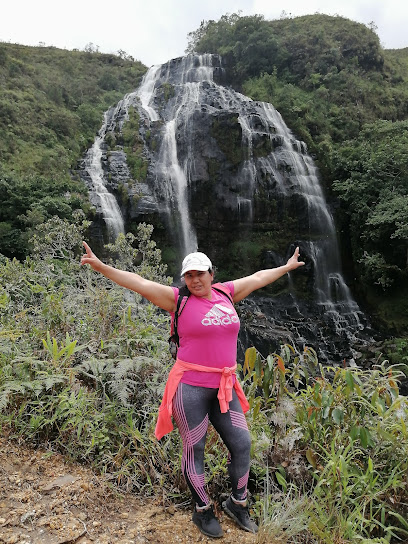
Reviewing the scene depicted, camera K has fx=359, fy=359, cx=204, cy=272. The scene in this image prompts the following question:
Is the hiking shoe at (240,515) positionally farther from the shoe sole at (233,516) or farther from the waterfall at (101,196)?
the waterfall at (101,196)

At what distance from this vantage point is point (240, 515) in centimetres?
193

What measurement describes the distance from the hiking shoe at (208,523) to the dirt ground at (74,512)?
29 mm

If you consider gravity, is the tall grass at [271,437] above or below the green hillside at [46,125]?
below

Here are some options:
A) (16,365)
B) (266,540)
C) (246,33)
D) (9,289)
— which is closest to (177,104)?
(246,33)

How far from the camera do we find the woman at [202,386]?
1.85 meters

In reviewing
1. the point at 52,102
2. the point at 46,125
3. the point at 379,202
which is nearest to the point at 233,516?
the point at 379,202

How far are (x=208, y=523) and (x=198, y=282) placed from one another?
48.6 inches

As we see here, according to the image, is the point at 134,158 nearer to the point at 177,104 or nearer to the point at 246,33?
the point at 177,104

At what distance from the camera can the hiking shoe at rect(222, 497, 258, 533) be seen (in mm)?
1895

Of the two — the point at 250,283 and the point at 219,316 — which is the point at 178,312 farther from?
the point at 250,283

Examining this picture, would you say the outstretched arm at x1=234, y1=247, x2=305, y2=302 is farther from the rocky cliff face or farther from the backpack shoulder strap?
the rocky cliff face

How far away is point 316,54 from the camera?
2233 cm

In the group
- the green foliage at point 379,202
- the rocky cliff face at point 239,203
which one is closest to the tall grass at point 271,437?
the rocky cliff face at point 239,203

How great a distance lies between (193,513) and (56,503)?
2.35ft
